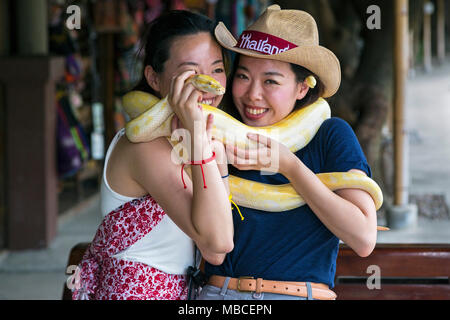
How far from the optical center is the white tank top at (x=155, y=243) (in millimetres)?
2045

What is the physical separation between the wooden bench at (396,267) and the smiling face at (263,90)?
2.82ft

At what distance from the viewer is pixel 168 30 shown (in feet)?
6.88

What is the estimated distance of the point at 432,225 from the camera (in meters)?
6.57

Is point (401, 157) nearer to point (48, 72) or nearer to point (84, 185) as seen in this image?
point (48, 72)

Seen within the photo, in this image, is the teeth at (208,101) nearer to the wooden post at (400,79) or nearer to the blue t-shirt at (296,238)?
the blue t-shirt at (296,238)

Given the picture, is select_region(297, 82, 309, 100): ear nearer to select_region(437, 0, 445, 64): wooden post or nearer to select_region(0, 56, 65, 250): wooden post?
select_region(0, 56, 65, 250): wooden post

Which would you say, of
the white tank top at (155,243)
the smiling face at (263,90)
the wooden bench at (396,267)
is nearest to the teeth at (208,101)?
the smiling face at (263,90)

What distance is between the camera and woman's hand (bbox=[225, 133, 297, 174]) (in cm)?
198

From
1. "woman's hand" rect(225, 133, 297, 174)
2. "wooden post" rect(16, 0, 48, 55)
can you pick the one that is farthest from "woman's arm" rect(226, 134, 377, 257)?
"wooden post" rect(16, 0, 48, 55)

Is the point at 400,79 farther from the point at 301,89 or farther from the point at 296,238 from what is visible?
the point at 296,238

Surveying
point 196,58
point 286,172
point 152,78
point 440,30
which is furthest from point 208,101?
point 440,30

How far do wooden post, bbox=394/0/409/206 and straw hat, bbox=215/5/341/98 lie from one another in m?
3.92

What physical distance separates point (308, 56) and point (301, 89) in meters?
0.16
